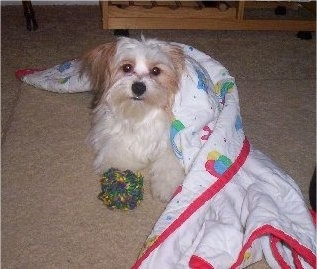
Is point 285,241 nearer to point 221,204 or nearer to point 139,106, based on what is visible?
point 221,204

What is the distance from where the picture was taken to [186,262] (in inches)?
51.2

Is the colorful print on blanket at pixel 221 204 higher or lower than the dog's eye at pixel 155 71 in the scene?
lower

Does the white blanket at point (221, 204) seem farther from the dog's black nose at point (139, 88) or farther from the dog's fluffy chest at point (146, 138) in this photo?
the dog's black nose at point (139, 88)

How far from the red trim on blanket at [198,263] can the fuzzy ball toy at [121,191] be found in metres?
0.37

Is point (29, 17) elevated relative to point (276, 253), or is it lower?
elevated

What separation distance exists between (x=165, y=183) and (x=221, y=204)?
26 centimetres

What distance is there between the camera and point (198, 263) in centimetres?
124

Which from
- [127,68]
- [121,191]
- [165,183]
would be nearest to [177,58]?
[127,68]

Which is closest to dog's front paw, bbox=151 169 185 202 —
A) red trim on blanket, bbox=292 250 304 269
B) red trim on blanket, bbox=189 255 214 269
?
red trim on blanket, bbox=189 255 214 269

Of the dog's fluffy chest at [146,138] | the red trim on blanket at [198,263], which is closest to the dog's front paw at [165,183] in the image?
the dog's fluffy chest at [146,138]

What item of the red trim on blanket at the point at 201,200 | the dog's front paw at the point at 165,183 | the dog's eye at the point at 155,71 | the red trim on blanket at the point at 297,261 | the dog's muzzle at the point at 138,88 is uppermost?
the dog's eye at the point at 155,71

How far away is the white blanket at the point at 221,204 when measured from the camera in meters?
1.29

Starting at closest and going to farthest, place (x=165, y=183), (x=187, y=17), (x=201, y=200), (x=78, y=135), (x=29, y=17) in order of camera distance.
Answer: (x=201, y=200)
(x=165, y=183)
(x=78, y=135)
(x=187, y=17)
(x=29, y=17)

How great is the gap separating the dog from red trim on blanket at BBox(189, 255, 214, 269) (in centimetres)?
41
